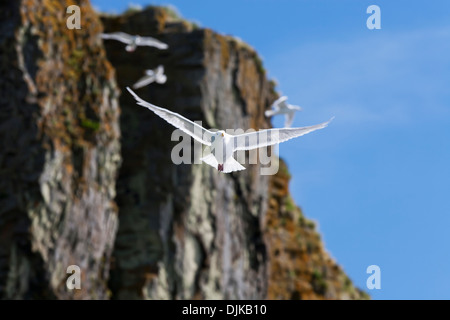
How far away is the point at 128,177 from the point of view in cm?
3909

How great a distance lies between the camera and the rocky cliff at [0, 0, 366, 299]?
3183 cm

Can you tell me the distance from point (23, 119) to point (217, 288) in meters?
11.8

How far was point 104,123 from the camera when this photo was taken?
117 feet

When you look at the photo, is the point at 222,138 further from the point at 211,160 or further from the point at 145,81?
the point at 145,81

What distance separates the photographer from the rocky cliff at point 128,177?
3183 cm

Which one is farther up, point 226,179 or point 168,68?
point 168,68

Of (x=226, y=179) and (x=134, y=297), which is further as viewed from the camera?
(x=226, y=179)

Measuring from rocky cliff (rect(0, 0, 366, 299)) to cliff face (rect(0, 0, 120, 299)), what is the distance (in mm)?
43

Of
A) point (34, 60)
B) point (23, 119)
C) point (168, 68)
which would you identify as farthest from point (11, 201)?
point (168, 68)

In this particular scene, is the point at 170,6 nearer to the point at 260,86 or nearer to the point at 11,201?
the point at 260,86
